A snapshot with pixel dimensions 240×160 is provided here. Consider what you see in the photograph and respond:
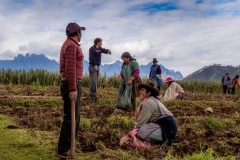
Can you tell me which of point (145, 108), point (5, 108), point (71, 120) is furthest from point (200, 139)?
point (5, 108)

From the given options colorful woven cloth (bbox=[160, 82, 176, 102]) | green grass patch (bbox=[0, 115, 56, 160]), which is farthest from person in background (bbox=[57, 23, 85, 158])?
colorful woven cloth (bbox=[160, 82, 176, 102])

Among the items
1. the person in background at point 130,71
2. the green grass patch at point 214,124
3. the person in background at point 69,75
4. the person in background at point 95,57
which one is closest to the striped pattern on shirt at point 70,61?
the person in background at point 69,75

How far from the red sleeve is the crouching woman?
1.37 metres

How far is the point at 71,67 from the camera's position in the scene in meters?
4.41

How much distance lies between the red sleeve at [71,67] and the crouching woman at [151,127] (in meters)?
1.37

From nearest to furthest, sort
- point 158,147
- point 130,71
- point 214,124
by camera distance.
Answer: point 158,147
point 214,124
point 130,71

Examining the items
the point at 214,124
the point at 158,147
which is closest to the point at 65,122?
the point at 158,147

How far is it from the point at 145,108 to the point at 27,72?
36.3ft

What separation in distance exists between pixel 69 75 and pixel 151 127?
1649 millimetres

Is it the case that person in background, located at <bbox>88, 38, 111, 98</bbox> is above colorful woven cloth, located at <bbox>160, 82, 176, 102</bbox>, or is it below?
above

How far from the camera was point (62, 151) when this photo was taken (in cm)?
462

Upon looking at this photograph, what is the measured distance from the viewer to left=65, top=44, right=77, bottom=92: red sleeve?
14.4 ft

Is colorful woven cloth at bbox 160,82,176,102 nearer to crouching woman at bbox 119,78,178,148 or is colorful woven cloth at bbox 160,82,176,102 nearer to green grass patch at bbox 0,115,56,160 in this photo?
crouching woman at bbox 119,78,178,148

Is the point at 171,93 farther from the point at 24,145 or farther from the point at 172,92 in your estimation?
the point at 24,145
